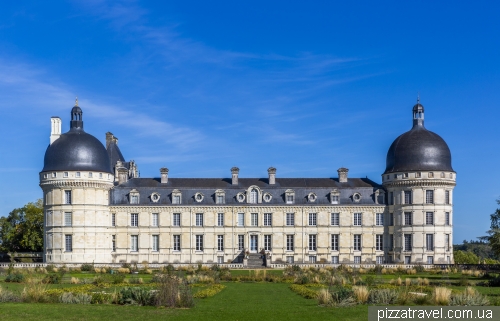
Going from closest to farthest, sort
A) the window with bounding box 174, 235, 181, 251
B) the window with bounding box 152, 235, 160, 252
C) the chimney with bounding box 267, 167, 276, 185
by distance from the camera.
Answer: the window with bounding box 152, 235, 160, 252, the window with bounding box 174, 235, 181, 251, the chimney with bounding box 267, 167, 276, 185

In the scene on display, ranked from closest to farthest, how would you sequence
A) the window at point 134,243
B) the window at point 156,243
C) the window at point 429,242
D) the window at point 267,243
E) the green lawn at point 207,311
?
the green lawn at point 207,311 < the window at point 429,242 < the window at point 134,243 < the window at point 156,243 < the window at point 267,243

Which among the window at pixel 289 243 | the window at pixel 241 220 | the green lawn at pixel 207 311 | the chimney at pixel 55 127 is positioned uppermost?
the chimney at pixel 55 127

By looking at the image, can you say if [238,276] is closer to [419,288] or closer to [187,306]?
[419,288]

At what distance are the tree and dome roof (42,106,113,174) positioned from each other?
34.4ft

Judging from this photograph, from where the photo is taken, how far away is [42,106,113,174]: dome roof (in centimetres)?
6253

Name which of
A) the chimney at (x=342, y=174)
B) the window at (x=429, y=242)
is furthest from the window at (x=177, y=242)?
the window at (x=429, y=242)

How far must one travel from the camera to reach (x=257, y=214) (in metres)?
65.4

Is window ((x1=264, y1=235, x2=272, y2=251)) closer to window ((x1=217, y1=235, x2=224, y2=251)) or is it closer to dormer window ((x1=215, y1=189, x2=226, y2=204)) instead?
window ((x1=217, y1=235, x2=224, y2=251))

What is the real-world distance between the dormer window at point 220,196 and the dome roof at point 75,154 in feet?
33.3

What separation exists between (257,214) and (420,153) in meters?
15.9

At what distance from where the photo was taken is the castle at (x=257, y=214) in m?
63.0

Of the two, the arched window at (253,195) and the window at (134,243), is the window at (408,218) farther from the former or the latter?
the window at (134,243)

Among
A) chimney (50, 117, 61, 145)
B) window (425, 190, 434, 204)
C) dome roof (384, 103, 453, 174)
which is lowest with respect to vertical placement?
window (425, 190, 434, 204)

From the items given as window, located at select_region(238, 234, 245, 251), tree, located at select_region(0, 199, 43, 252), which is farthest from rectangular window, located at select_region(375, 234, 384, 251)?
tree, located at select_region(0, 199, 43, 252)
